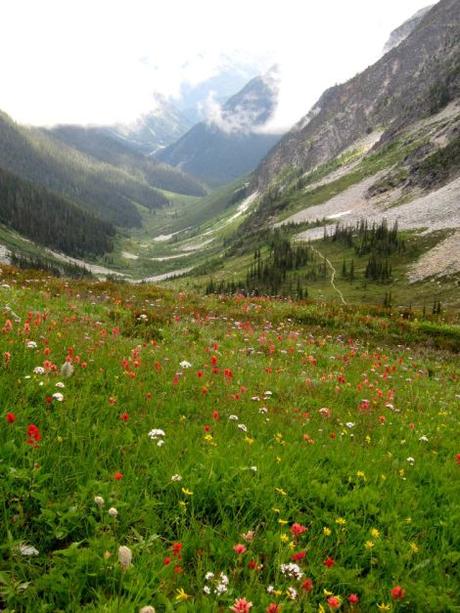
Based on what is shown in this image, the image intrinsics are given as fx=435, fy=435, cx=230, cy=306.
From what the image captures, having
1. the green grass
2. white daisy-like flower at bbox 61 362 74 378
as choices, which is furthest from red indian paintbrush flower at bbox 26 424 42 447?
white daisy-like flower at bbox 61 362 74 378

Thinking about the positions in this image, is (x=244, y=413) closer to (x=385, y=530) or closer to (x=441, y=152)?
(x=385, y=530)

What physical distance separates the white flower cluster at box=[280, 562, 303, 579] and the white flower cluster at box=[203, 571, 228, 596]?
0.52m

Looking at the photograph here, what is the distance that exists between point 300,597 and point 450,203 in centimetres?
12773

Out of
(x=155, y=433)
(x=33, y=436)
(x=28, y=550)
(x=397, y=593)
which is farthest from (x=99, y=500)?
(x=397, y=593)

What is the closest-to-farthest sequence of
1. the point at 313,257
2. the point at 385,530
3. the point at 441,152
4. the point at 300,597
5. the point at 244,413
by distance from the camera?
1. the point at 300,597
2. the point at 385,530
3. the point at 244,413
4. the point at 313,257
5. the point at 441,152

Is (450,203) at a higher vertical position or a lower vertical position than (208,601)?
higher

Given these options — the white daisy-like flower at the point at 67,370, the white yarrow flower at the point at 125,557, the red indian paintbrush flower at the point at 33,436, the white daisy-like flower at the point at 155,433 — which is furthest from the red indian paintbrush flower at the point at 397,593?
the white daisy-like flower at the point at 67,370

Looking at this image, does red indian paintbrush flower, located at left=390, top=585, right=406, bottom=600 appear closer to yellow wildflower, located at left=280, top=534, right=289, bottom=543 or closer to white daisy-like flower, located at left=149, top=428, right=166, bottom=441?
yellow wildflower, located at left=280, top=534, right=289, bottom=543

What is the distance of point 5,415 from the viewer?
183 inches

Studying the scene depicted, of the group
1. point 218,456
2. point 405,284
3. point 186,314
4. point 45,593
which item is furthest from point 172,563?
point 405,284

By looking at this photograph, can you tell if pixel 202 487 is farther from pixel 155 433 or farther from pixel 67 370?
pixel 67 370

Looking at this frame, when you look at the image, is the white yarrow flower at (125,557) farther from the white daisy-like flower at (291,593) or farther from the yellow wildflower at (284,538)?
the yellow wildflower at (284,538)

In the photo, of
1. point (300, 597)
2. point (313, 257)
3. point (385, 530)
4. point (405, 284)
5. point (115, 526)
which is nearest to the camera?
point (300, 597)

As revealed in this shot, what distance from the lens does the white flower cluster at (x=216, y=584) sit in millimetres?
3239
